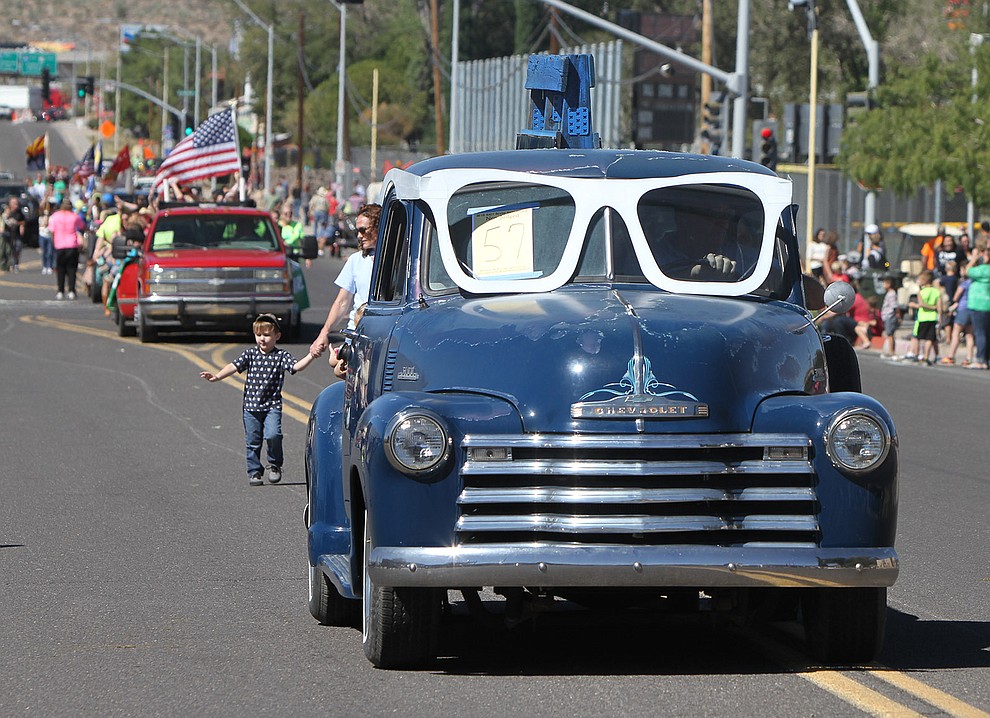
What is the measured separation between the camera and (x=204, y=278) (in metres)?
26.1

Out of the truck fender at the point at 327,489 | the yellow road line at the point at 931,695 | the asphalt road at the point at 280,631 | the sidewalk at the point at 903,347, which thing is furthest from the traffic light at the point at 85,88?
the yellow road line at the point at 931,695

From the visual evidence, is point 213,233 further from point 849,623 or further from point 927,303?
point 849,623

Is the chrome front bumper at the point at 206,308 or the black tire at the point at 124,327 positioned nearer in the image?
the chrome front bumper at the point at 206,308

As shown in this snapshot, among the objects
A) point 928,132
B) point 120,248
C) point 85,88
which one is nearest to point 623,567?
point 120,248

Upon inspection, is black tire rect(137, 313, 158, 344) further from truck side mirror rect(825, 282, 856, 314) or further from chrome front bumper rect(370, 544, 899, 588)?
chrome front bumper rect(370, 544, 899, 588)

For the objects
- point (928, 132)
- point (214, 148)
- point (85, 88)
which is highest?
point (85, 88)

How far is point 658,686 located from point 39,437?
32.7 feet

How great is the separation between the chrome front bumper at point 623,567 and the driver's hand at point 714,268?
58.3 inches

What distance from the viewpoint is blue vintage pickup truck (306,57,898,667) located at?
667 cm

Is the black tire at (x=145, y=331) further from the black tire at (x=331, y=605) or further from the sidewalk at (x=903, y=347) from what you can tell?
the black tire at (x=331, y=605)

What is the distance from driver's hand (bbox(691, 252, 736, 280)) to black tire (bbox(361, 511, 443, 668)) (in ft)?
5.61

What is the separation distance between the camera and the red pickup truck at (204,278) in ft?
85.1

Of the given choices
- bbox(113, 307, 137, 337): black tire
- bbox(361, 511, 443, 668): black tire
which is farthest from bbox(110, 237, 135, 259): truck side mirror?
bbox(361, 511, 443, 668): black tire

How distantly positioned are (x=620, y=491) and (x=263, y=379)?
694 cm
